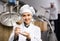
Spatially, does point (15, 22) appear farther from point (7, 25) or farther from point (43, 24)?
point (43, 24)

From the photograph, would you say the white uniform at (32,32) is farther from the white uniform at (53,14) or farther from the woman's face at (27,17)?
the white uniform at (53,14)

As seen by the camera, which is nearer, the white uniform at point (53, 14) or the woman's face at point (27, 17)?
the woman's face at point (27, 17)

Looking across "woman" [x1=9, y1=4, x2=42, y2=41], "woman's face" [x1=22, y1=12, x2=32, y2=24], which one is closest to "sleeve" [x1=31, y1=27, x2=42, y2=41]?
"woman" [x1=9, y1=4, x2=42, y2=41]

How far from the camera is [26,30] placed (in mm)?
1235

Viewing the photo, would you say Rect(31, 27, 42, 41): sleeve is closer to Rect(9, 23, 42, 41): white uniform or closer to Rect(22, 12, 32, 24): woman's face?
Rect(9, 23, 42, 41): white uniform

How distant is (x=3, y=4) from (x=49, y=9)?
0.43m

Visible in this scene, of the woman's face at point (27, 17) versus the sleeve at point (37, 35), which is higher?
the woman's face at point (27, 17)

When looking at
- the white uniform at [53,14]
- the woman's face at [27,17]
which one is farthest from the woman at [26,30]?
the white uniform at [53,14]

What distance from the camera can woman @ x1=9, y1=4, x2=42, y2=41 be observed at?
121 centimetres

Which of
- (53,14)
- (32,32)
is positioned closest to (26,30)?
(32,32)

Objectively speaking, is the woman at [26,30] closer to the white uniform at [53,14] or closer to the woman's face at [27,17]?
the woman's face at [27,17]

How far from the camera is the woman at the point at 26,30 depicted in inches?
47.6

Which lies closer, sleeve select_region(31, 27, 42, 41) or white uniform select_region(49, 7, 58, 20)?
sleeve select_region(31, 27, 42, 41)

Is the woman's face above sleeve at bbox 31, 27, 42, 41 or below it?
above
